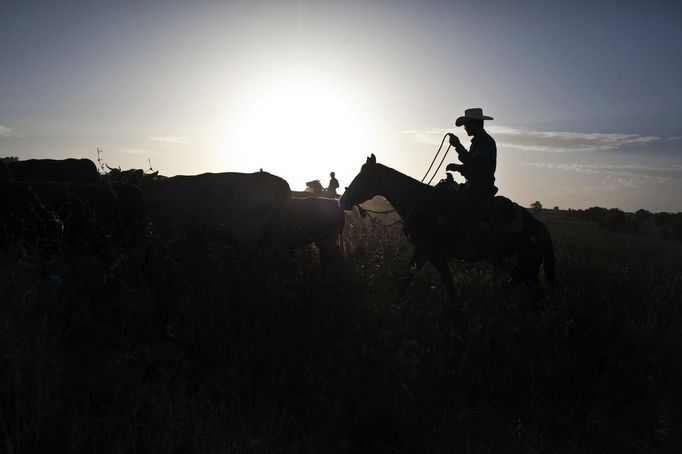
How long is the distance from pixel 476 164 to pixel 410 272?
204 cm

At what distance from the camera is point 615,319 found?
19.4 feet

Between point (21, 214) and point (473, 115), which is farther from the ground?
point (473, 115)

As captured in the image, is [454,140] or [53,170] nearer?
[454,140]

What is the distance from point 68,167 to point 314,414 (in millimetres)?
9044

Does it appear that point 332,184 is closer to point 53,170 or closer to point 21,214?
point 53,170

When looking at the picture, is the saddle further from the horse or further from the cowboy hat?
the cowboy hat

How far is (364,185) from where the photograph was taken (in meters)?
8.61

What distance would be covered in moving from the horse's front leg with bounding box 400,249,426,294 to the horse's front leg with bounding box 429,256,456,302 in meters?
0.23

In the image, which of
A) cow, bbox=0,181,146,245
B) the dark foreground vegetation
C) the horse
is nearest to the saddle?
the horse

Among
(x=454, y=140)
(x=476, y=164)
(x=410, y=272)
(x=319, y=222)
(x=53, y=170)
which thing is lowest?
(x=410, y=272)

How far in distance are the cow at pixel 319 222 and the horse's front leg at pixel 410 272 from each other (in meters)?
1.29

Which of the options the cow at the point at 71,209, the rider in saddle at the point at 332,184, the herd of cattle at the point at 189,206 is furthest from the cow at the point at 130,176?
the rider in saddle at the point at 332,184

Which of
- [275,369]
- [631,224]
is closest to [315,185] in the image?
[275,369]

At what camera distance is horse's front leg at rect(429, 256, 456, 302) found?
279 inches
